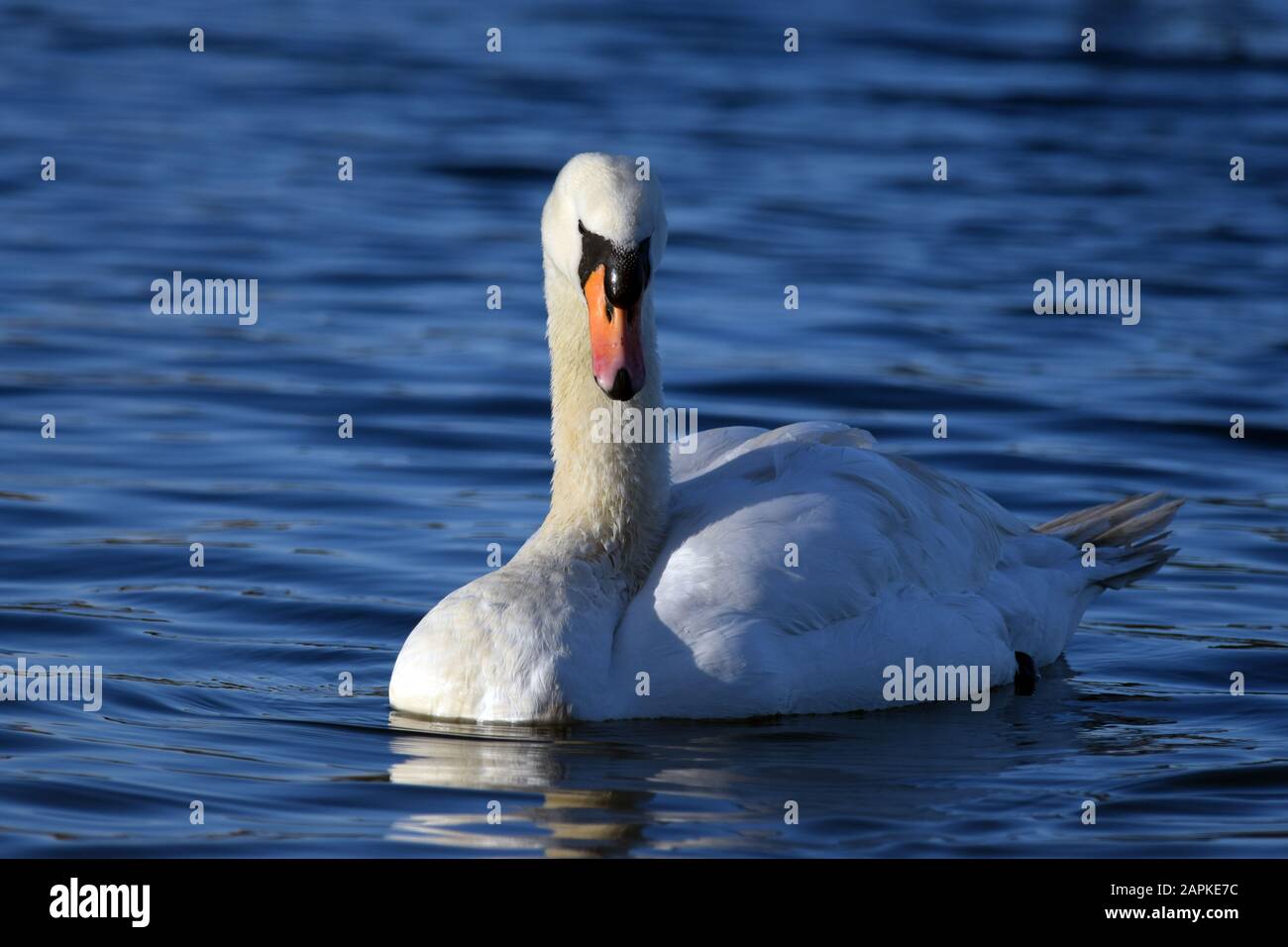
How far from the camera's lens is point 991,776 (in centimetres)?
775

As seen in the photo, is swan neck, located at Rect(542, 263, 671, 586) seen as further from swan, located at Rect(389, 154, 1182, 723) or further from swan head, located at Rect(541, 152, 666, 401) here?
swan head, located at Rect(541, 152, 666, 401)

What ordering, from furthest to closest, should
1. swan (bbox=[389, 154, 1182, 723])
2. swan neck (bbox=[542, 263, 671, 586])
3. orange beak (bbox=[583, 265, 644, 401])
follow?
1. swan neck (bbox=[542, 263, 671, 586])
2. swan (bbox=[389, 154, 1182, 723])
3. orange beak (bbox=[583, 265, 644, 401])

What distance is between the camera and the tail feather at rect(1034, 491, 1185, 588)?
396 inches

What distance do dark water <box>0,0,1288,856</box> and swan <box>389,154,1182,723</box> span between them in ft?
0.68

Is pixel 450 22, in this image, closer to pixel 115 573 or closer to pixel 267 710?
pixel 115 573

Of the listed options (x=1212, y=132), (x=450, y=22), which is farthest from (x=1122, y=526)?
(x=450, y=22)

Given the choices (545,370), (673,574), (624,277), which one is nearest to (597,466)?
(673,574)

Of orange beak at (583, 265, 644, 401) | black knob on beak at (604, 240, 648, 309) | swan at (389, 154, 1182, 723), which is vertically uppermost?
black knob on beak at (604, 240, 648, 309)

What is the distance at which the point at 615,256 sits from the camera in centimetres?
802

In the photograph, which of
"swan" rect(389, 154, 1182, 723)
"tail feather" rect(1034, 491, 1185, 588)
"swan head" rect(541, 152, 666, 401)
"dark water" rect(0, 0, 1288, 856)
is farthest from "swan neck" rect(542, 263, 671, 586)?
"tail feather" rect(1034, 491, 1185, 588)

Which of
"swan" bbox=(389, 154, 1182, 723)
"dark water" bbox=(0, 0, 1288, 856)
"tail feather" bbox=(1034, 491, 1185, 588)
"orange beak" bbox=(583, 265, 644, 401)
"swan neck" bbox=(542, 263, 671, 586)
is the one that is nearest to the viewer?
"dark water" bbox=(0, 0, 1288, 856)

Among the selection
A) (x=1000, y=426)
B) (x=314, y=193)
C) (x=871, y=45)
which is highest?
(x=871, y=45)

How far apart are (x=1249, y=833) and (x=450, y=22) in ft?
78.4

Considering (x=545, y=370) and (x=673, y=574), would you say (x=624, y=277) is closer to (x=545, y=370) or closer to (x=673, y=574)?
(x=673, y=574)
